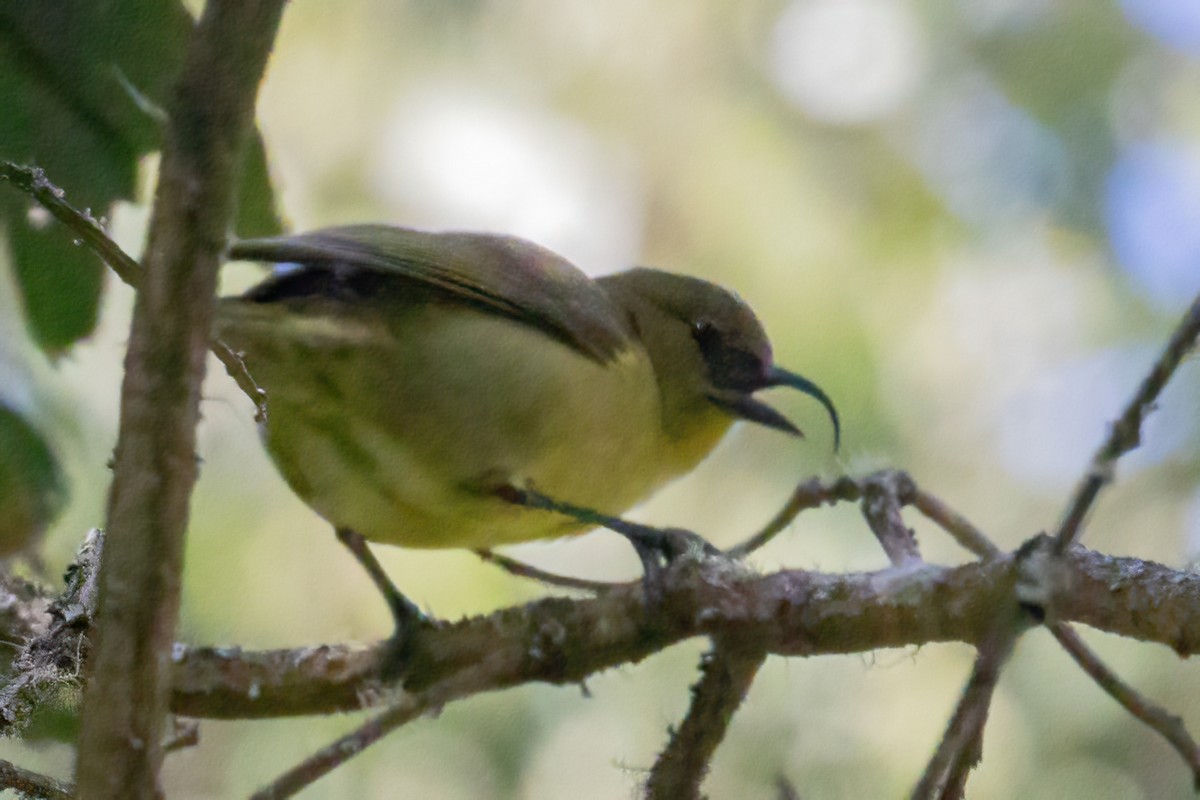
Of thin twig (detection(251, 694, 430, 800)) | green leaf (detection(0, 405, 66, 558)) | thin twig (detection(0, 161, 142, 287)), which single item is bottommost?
thin twig (detection(251, 694, 430, 800))

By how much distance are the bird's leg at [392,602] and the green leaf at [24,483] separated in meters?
0.36

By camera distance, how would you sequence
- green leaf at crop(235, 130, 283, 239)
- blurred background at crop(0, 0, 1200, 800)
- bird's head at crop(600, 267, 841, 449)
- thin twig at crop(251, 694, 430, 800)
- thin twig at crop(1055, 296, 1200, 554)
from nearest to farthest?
thin twig at crop(1055, 296, 1200, 554), thin twig at crop(251, 694, 430, 800), green leaf at crop(235, 130, 283, 239), blurred background at crop(0, 0, 1200, 800), bird's head at crop(600, 267, 841, 449)

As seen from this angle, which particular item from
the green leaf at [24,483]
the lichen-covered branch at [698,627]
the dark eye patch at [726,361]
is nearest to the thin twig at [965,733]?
the lichen-covered branch at [698,627]

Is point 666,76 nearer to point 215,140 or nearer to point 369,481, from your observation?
point 369,481

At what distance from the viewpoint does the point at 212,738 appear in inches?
58.6

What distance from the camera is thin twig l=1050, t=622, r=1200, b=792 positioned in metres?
1.00

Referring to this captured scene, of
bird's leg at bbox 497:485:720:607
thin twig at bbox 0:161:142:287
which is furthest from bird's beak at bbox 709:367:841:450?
thin twig at bbox 0:161:142:287

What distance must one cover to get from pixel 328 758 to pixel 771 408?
2.92ft

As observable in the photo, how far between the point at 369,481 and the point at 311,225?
0.32 meters

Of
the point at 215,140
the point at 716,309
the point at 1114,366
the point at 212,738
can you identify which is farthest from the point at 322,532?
the point at 1114,366

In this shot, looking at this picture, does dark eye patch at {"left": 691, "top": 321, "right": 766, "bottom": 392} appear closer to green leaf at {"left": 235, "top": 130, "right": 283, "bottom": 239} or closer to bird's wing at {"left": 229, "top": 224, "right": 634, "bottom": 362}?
bird's wing at {"left": 229, "top": 224, "right": 634, "bottom": 362}

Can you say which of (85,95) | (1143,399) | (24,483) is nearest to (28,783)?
(24,483)

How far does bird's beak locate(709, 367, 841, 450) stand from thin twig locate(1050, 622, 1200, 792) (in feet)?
1.35

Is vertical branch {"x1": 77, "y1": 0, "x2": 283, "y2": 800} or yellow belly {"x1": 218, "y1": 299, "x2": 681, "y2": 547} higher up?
yellow belly {"x1": 218, "y1": 299, "x2": 681, "y2": 547}
